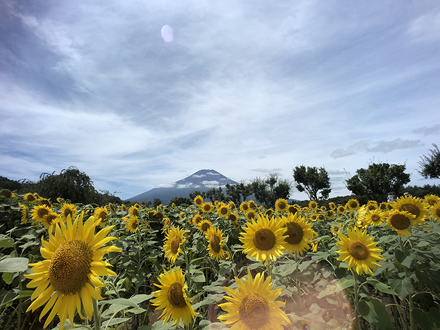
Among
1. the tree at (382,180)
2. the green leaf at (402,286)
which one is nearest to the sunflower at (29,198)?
the green leaf at (402,286)

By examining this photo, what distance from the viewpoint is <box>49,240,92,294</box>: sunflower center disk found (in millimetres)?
1533

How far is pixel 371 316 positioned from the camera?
2.28 m

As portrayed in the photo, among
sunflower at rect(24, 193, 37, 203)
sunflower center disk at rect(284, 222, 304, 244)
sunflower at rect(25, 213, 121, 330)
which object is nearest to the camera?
sunflower at rect(25, 213, 121, 330)

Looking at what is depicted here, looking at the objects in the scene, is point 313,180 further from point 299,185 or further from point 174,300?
point 174,300

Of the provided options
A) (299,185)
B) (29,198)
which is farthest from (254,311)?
(299,185)

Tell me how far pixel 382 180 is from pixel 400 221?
154ft

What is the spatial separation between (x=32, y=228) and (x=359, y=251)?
6.77 meters

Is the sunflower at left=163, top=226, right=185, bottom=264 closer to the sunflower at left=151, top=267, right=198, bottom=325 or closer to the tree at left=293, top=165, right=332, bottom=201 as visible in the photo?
the sunflower at left=151, top=267, right=198, bottom=325

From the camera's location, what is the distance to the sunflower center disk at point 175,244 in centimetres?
343

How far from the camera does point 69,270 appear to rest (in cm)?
154

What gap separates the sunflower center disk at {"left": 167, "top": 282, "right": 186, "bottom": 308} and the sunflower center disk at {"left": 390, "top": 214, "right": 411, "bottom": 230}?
3371mm

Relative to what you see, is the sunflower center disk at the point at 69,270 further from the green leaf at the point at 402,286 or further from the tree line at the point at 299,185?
the tree line at the point at 299,185

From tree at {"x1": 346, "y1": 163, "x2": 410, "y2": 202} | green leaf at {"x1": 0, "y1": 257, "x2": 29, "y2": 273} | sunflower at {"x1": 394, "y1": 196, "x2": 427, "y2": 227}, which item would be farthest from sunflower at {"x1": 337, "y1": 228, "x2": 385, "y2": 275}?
tree at {"x1": 346, "y1": 163, "x2": 410, "y2": 202}

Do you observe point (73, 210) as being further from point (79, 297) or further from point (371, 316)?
point (371, 316)
